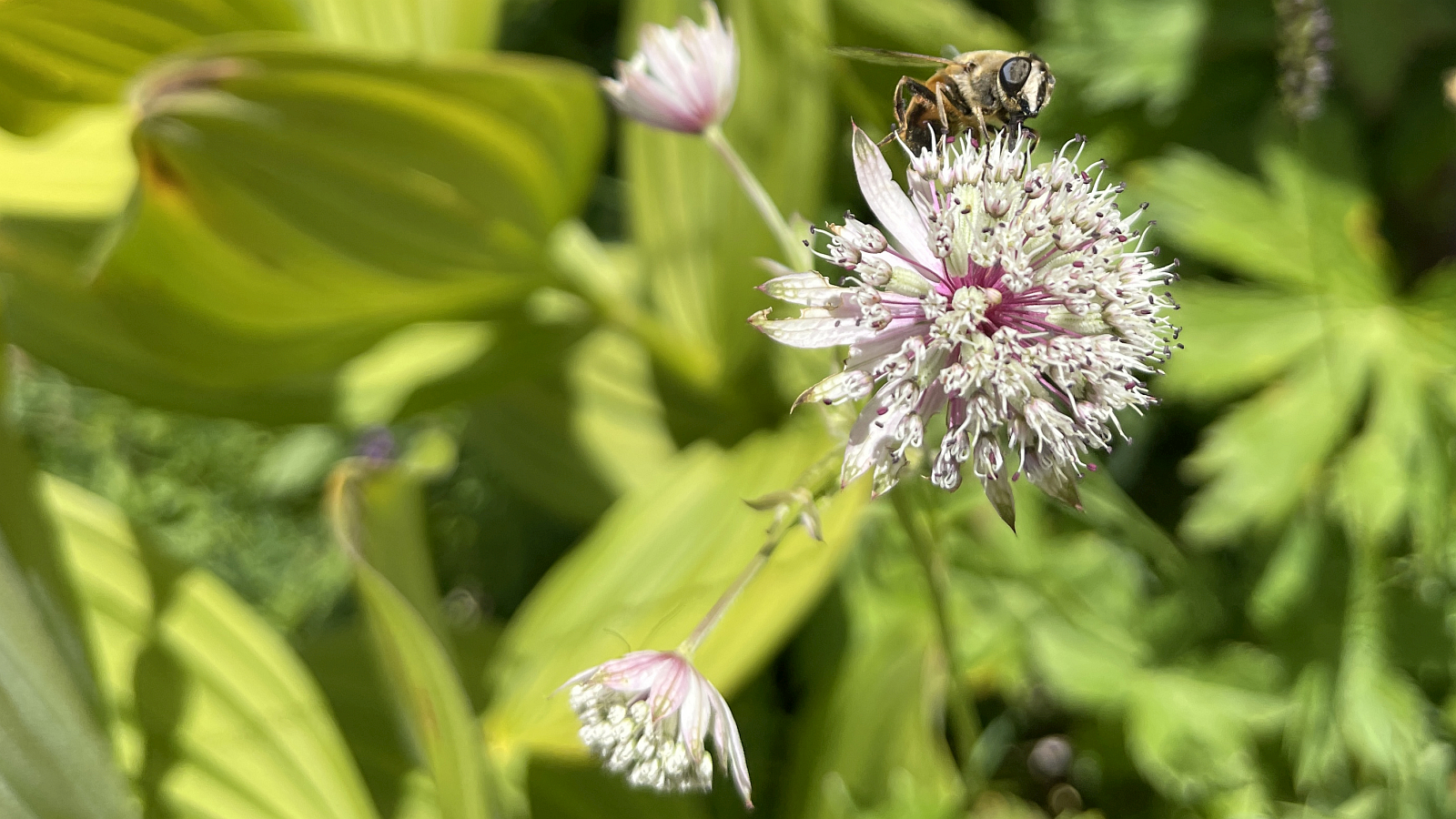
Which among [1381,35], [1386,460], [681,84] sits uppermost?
[681,84]

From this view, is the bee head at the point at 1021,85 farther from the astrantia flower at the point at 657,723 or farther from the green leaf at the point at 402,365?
the green leaf at the point at 402,365

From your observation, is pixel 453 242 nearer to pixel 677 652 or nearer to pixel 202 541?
pixel 677 652

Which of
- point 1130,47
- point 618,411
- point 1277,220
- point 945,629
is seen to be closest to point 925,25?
point 1130,47

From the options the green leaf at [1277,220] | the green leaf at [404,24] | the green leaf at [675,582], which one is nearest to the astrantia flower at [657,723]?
the green leaf at [675,582]

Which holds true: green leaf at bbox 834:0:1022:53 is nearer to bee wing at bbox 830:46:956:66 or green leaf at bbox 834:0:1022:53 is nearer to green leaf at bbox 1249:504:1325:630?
bee wing at bbox 830:46:956:66

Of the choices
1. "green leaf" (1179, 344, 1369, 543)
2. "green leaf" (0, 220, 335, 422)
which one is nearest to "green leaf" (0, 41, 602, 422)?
"green leaf" (0, 220, 335, 422)

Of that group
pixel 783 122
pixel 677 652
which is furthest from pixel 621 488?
pixel 677 652

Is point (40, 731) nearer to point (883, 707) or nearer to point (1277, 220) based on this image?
point (883, 707)
